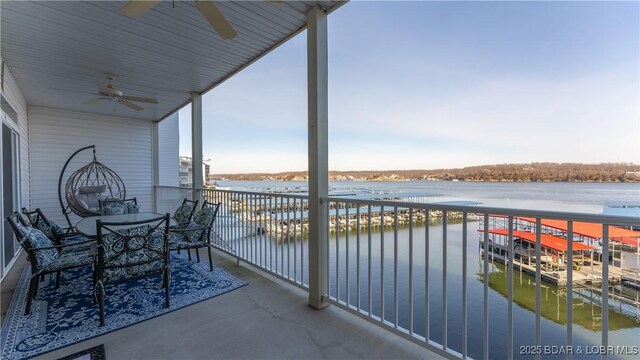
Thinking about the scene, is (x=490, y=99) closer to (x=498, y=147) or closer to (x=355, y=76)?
(x=498, y=147)

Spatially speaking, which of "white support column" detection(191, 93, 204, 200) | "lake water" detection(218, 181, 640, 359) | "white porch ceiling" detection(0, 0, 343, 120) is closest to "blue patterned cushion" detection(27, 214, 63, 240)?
"white support column" detection(191, 93, 204, 200)

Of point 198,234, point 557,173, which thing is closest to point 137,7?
point 198,234

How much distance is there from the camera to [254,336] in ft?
7.05

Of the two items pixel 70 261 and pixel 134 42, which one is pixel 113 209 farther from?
pixel 134 42

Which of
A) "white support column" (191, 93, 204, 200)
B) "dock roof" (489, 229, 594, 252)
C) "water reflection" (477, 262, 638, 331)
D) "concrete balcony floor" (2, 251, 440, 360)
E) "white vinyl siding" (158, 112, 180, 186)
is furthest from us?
"white vinyl siding" (158, 112, 180, 186)

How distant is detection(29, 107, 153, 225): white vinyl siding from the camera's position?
585cm

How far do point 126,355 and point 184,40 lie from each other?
10.2ft

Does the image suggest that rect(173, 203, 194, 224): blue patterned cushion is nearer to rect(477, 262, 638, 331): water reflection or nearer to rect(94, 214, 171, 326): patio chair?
rect(94, 214, 171, 326): patio chair

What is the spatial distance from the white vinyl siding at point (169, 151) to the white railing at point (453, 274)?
3.95 meters

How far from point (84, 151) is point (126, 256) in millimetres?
5600

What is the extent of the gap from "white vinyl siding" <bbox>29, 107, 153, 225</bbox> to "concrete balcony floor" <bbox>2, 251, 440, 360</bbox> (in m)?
4.30

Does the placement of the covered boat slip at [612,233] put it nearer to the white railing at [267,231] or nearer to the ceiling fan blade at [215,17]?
the white railing at [267,231]

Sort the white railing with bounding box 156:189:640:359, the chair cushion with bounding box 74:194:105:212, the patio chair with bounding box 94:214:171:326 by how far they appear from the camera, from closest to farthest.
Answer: the white railing with bounding box 156:189:640:359
the patio chair with bounding box 94:214:171:326
the chair cushion with bounding box 74:194:105:212

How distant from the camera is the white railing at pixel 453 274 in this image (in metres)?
1.56
